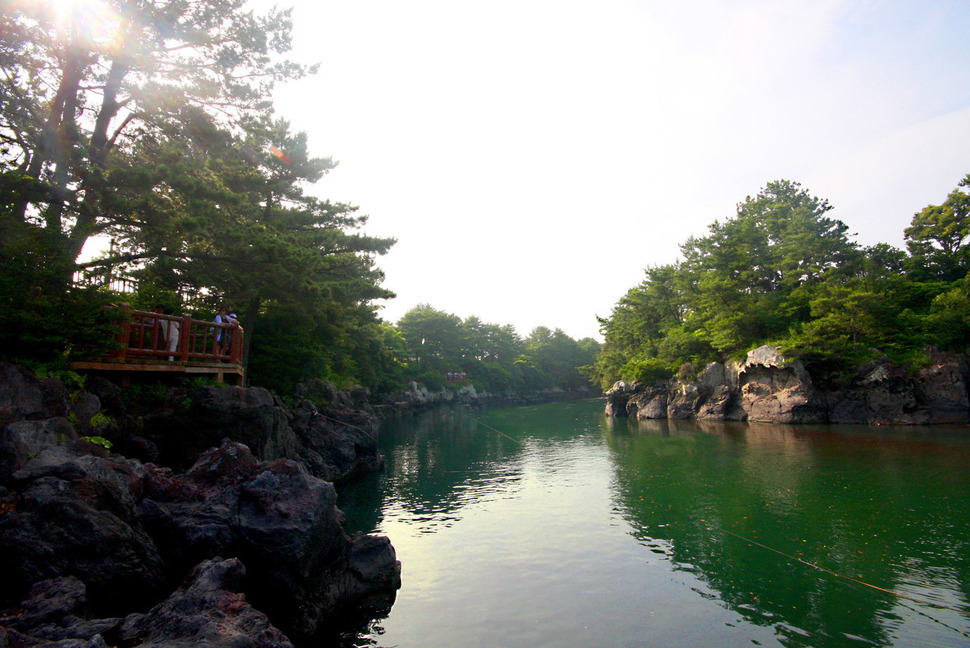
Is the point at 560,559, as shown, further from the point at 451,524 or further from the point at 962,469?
the point at 962,469

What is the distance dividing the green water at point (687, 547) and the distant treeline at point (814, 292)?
342 inches

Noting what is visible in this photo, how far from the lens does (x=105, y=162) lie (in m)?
14.3

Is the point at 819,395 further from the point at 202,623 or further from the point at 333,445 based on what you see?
the point at 202,623

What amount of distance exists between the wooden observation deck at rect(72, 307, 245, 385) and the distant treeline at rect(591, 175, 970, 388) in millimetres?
A: 29789

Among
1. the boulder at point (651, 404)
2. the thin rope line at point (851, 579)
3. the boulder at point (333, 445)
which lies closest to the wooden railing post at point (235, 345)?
the boulder at point (333, 445)

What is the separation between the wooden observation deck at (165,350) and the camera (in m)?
11.2

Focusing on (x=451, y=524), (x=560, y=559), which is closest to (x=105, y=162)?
(x=451, y=524)

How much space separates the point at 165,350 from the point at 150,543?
6.81m

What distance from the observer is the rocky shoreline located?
5.01 m

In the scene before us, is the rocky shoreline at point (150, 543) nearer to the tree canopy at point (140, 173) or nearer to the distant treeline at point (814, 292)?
the tree canopy at point (140, 173)

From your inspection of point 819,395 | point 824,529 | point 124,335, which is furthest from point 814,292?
point 124,335

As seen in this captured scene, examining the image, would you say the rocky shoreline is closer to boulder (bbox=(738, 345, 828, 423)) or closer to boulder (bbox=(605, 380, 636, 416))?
boulder (bbox=(738, 345, 828, 423))

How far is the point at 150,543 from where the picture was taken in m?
7.05

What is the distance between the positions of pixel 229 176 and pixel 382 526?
14.7m
